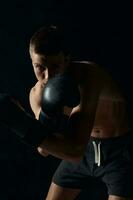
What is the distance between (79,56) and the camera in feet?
10.4

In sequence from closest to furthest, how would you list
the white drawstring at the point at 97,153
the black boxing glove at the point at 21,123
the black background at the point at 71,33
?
the black boxing glove at the point at 21,123 → the white drawstring at the point at 97,153 → the black background at the point at 71,33

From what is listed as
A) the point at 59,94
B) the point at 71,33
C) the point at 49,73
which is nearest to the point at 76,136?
the point at 59,94

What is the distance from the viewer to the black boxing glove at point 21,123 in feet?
6.27

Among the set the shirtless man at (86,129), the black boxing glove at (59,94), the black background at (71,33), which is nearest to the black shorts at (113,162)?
the shirtless man at (86,129)

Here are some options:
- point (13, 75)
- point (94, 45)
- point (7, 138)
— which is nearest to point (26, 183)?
point (7, 138)

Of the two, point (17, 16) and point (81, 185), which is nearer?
point (81, 185)

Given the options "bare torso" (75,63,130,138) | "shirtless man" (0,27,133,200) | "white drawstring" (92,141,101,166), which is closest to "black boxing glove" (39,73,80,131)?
"shirtless man" (0,27,133,200)

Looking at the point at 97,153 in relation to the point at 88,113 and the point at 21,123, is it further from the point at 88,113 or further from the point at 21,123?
the point at 21,123

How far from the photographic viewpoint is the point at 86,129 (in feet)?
6.53

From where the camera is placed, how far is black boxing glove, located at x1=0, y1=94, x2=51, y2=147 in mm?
1910

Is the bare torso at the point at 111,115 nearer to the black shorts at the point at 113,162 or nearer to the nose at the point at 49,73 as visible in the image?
the black shorts at the point at 113,162

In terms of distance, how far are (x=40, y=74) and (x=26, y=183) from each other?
→ 4.15 ft

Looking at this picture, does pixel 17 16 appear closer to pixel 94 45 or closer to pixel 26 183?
pixel 94 45

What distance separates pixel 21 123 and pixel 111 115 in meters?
0.57
